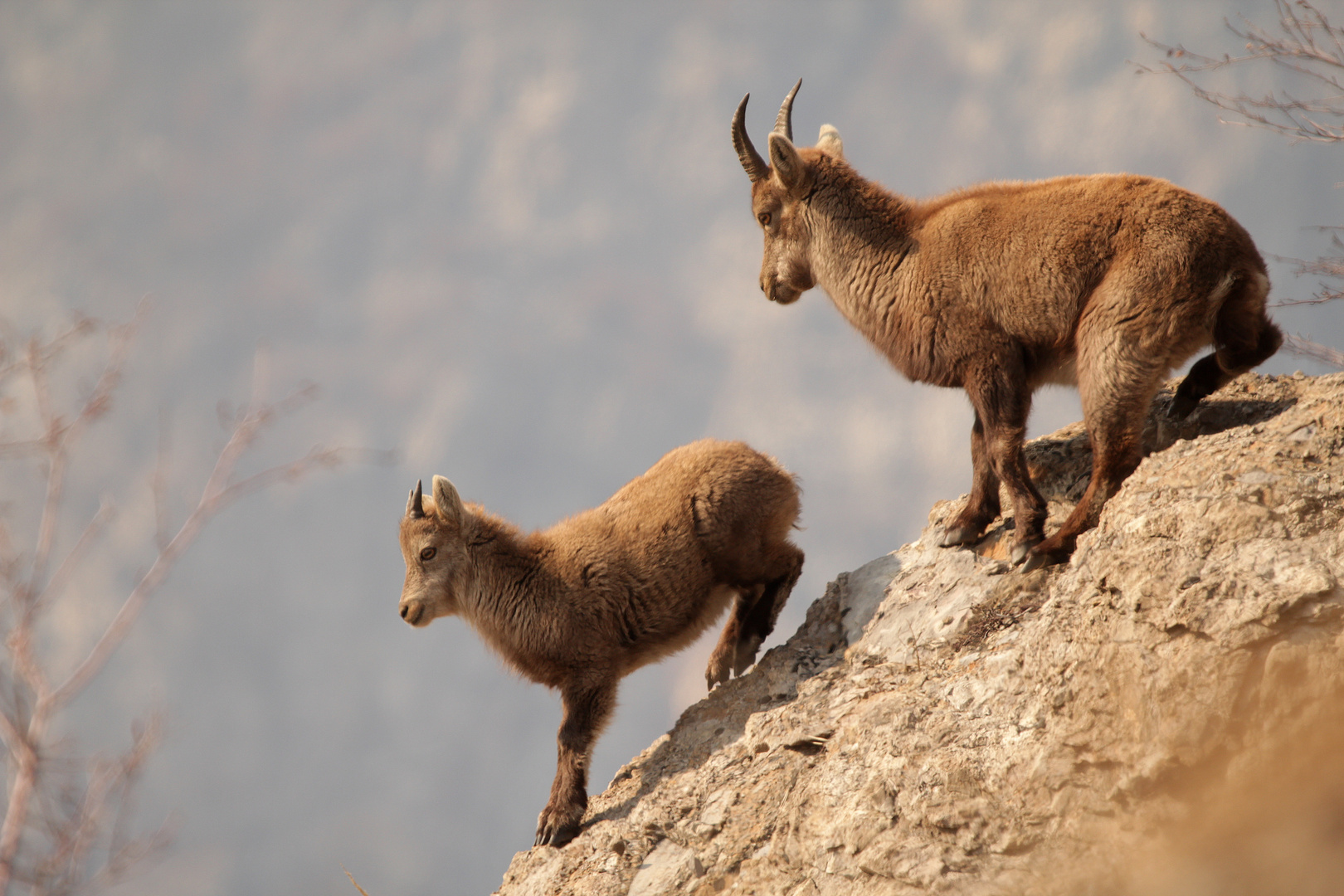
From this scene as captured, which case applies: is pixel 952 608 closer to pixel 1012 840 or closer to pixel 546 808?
pixel 1012 840

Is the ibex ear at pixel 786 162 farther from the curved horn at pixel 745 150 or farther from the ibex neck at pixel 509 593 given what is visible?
the ibex neck at pixel 509 593

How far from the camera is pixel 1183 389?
27.5 ft

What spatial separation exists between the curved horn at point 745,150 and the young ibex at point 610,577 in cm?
247

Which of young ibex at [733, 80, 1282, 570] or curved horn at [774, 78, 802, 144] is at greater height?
curved horn at [774, 78, 802, 144]

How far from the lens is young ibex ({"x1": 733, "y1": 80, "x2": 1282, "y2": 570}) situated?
724 centimetres

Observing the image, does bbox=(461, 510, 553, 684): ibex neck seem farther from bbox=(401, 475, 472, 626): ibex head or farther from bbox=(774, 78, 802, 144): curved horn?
bbox=(774, 78, 802, 144): curved horn

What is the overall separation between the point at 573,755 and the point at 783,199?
199 inches

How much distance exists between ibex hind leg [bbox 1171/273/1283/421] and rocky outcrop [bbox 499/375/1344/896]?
1.25ft

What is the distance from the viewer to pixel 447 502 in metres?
9.99

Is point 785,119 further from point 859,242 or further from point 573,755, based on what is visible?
point 573,755

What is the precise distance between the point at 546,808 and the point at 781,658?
221 centimetres

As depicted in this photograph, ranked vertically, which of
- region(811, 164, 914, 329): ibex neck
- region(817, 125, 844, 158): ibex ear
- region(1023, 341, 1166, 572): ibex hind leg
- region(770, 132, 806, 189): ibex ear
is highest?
region(817, 125, 844, 158): ibex ear

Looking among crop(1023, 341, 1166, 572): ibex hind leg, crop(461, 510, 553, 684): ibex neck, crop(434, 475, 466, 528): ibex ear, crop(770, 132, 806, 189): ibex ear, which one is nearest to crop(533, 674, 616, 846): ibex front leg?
crop(461, 510, 553, 684): ibex neck

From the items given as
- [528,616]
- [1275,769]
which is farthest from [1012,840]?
[528,616]
